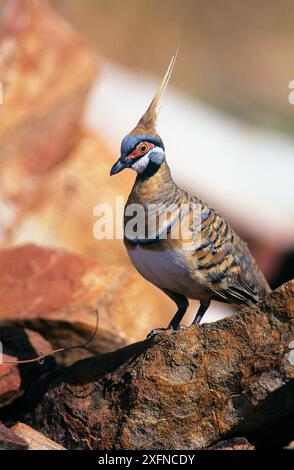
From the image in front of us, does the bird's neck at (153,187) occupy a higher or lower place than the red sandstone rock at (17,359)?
higher

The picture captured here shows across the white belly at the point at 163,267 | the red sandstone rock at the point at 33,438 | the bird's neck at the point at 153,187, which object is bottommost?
the red sandstone rock at the point at 33,438

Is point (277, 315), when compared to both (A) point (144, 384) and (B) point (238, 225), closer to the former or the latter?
(A) point (144, 384)

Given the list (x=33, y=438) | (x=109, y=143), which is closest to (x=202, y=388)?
(x=33, y=438)

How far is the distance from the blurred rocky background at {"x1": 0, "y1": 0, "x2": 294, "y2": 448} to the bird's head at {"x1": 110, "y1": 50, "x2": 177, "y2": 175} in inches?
74.2

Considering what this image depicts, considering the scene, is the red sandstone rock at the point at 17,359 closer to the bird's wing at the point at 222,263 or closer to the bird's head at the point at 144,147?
the bird's wing at the point at 222,263

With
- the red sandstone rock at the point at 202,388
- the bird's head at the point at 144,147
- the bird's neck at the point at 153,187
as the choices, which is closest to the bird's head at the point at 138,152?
the bird's head at the point at 144,147

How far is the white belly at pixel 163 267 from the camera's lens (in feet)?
24.6

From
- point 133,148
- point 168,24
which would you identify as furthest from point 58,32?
point 168,24

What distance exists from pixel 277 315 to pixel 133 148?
1.94m

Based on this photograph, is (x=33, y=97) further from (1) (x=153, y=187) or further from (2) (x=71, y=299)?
(1) (x=153, y=187)

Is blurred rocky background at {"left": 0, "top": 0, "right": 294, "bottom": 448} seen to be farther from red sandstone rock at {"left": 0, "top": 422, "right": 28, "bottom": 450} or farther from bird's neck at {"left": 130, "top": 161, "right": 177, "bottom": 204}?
bird's neck at {"left": 130, "top": 161, "right": 177, "bottom": 204}

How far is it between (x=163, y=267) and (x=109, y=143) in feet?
22.6

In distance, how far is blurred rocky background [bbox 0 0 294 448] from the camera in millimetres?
9266
